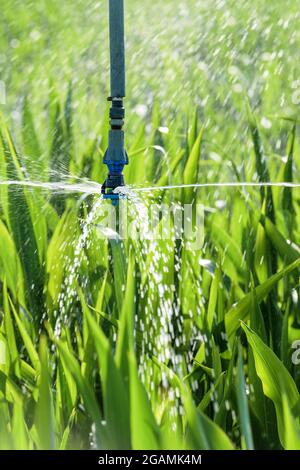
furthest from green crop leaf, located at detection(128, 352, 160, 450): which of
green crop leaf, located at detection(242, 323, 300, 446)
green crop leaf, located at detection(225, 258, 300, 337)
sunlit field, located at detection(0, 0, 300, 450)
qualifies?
green crop leaf, located at detection(225, 258, 300, 337)

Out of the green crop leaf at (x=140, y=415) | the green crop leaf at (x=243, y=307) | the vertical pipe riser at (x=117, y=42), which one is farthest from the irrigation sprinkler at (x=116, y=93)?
the green crop leaf at (x=140, y=415)

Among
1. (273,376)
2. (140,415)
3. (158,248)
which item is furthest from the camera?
(158,248)

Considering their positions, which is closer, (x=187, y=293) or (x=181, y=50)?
(x=187, y=293)

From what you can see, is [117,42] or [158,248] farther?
[158,248]

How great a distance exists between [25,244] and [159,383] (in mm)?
232

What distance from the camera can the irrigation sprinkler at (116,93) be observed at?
2.12ft

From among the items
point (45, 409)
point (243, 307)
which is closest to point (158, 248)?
point (243, 307)

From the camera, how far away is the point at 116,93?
0.65 metres

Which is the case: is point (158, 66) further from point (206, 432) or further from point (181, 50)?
point (206, 432)

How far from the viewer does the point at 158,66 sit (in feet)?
4.01

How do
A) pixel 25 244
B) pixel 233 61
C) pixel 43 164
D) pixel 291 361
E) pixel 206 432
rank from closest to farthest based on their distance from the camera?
pixel 206 432
pixel 291 361
pixel 25 244
pixel 43 164
pixel 233 61

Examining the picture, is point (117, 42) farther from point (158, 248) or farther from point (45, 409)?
point (45, 409)

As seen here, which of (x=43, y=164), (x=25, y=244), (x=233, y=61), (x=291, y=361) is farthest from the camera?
(x=233, y=61)

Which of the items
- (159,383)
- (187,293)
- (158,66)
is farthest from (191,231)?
(158,66)
